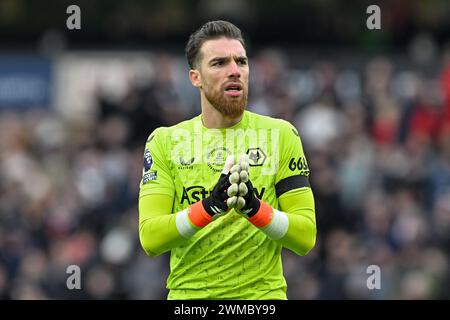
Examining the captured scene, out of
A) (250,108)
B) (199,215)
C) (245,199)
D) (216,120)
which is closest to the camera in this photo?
(245,199)

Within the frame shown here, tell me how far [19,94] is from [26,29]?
2303 millimetres

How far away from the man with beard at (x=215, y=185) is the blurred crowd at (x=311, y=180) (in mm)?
7588

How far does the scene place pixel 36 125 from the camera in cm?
2200

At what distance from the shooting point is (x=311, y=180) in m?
18.1

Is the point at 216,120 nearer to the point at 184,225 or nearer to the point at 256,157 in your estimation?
the point at 256,157

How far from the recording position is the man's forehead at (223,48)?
8734 millimetres

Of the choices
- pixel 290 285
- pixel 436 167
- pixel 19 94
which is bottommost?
pixel 290 285

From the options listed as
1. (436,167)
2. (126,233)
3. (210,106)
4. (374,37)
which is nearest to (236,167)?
(210,106)

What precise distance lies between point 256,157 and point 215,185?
1.35ft

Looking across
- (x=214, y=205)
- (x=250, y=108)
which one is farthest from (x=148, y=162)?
(x=250, y=108)

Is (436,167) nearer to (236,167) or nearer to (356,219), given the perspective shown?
(356,219)

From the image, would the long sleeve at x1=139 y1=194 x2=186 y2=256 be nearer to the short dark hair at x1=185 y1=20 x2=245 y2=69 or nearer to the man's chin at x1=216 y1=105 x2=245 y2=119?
the man's chin at x1=216 y1=105 x2=245 y2=119

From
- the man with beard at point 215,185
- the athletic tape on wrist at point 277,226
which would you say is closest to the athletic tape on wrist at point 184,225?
the man with beard at point 215,185

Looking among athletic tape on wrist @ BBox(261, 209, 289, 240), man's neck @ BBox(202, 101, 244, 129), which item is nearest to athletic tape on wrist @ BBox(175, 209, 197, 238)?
athletic tape on wrist @ BBox(261, 209, 289, 240)
